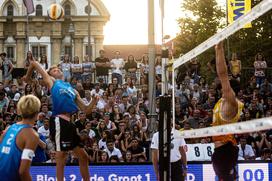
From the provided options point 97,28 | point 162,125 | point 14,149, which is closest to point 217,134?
point 162,125

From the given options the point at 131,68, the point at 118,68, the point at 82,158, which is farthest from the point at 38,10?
the point at 82,158

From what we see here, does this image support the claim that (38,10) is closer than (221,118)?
No

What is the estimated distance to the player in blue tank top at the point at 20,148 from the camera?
6656 millimetres

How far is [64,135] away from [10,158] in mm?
2395

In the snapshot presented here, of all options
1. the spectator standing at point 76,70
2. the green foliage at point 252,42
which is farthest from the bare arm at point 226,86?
the spectator standing at point 76,70

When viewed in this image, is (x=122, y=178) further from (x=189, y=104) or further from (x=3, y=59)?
(x=3, y=59)

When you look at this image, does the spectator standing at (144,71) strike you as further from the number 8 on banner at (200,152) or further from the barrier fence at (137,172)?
the barrier fence at (137,172)

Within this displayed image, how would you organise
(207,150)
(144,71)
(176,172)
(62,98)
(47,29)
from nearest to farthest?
(62,98), (176,172), (207,150), (144,71), (47,29)

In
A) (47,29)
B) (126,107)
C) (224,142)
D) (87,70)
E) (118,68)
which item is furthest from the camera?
(47,29)

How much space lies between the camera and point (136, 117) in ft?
54.5

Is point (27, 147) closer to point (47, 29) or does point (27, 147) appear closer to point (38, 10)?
point (47, 29)

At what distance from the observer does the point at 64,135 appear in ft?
29.8

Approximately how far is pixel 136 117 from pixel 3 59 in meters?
7.14

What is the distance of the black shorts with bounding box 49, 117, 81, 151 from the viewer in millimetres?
9031
